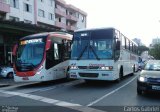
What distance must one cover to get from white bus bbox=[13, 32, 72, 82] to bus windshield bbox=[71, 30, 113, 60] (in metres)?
1.70

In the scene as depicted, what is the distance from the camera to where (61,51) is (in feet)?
51.6

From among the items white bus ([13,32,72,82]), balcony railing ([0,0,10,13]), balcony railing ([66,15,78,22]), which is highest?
balcony railing ([66,15,78,22])

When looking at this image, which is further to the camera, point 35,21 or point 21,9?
point 35,21

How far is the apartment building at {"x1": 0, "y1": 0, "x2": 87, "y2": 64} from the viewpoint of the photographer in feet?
95.6

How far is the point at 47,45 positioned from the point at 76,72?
89.6 inches

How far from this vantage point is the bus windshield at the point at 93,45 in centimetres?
1276

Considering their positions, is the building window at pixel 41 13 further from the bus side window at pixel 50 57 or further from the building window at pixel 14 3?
the bus side window at pixel 50 57

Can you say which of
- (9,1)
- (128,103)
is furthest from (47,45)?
(9,1)

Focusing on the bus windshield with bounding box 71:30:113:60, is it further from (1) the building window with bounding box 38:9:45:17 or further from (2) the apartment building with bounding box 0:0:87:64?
(1) the building window with bounding box 38:9:45:17

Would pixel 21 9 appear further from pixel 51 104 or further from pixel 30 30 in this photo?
pixel 51 104

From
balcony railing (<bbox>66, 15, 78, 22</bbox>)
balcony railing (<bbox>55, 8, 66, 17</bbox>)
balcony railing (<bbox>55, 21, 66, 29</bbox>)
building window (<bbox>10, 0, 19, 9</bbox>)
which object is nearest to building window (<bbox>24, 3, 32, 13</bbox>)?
building window (<bbox>10, 0, 19, 9</bbox>)

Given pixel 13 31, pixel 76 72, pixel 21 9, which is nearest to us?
pixel 76 72

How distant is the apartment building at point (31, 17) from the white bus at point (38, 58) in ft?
39.2

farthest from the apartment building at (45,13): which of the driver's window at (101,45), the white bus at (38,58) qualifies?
the driver's window at (101,45)
